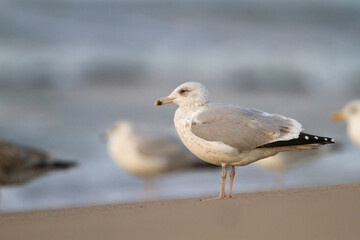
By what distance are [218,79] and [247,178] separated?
813 cm

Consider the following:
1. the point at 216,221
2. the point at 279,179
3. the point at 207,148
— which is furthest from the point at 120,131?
the point at 216,221

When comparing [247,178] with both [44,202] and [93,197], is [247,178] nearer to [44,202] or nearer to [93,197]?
[93,197]

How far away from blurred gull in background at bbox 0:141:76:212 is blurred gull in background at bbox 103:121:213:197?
0.81 m

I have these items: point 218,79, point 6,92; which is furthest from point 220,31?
point 6,92

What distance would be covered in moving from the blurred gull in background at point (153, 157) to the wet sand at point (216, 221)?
13.2ft

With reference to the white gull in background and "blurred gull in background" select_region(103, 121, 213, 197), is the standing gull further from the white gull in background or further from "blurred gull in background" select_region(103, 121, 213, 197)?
the white gull in background

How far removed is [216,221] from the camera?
3383 mm

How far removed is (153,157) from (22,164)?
158 centimetres

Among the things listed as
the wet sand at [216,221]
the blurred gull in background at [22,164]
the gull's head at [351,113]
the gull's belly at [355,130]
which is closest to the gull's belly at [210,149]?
the wet sand at [216,221]

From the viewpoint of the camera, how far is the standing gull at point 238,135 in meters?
4.41

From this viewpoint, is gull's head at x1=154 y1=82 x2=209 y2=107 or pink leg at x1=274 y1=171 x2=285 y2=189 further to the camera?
pink leg at x1=274 y1=171 x2=285 y2=189

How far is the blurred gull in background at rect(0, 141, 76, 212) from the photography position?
8.09m

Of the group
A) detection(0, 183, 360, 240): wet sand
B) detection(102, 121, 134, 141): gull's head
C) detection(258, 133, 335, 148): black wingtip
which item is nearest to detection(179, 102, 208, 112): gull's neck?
detection(258, 133, 335, 148): black wingtip

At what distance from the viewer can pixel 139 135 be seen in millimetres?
8445
